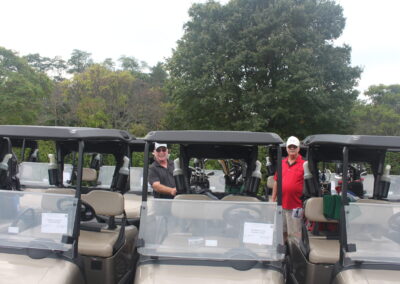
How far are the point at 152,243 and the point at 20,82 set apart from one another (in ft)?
90.3

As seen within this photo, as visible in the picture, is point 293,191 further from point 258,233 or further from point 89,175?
point 89,175

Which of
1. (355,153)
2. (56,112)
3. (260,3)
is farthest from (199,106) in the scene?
(355,153)

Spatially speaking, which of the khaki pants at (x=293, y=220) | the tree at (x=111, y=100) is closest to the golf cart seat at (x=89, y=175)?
the khaki pants at (x=293, y=220)

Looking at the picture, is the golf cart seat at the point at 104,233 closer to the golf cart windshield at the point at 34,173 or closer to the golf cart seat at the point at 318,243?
the golf cart seat at the point at 318,243

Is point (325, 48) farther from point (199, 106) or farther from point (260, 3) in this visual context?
point (199, 106)

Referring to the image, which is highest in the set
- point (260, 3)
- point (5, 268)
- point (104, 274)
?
point (260, 3)

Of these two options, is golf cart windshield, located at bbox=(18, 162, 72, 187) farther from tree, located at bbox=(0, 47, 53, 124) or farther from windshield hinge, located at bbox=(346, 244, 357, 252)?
tree, located at bbox=(0, 47, 53, 124)

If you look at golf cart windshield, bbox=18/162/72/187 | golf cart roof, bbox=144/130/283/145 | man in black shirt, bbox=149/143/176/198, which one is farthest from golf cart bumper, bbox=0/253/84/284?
golf cart windshield, bbox=18/162/72/187

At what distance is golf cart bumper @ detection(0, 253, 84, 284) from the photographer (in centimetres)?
275

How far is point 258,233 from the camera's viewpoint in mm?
3107

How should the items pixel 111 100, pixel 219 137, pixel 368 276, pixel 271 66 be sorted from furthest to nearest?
pixel 111 100
pixel 271 66
pixel 219 137
pixel 368 276

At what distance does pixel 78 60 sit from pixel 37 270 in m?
55.9

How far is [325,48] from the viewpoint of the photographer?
63.1 ft

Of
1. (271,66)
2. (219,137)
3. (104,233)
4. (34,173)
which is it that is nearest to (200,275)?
(219,137)
